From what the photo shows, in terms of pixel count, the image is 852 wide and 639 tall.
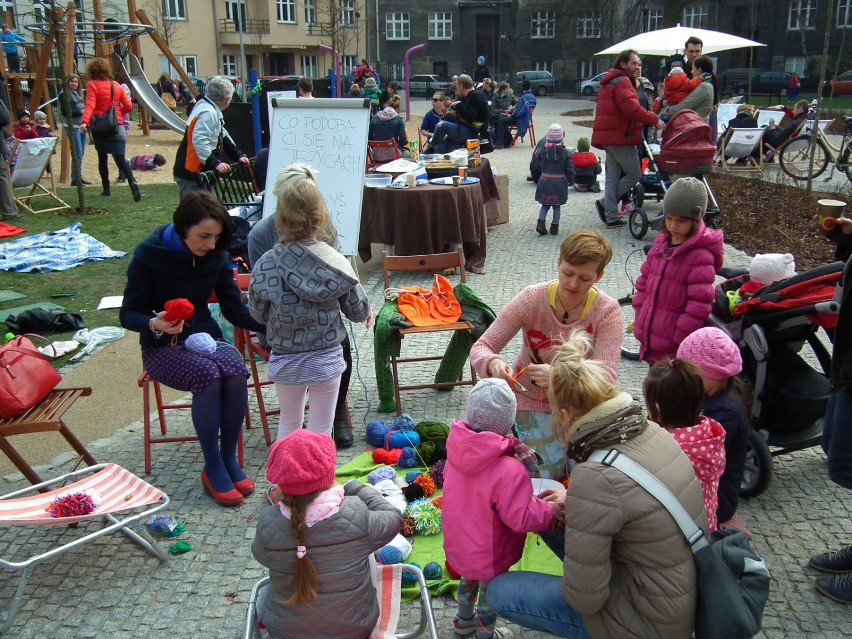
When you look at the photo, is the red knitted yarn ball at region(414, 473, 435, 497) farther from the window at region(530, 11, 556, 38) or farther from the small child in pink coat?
the window at region(530, 11, 556, 38)

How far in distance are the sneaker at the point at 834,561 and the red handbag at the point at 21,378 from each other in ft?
12.2

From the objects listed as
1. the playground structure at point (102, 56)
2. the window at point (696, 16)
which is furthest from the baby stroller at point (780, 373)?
the window at point (696, 16)

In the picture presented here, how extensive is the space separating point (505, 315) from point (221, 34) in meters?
46.1

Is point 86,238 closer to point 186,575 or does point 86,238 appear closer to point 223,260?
point 223,260

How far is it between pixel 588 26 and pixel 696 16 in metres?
6.50

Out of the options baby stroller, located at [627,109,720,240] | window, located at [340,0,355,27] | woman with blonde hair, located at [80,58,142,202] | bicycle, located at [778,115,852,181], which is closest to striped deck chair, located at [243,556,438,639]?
baby stroller, located at [627,109,720,240]

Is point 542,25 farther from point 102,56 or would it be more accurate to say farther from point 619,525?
point 619,525

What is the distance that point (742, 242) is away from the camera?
877cm

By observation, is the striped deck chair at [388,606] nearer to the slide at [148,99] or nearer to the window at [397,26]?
the slide at [148,99]

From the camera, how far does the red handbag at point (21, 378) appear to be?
A: 11.6ft

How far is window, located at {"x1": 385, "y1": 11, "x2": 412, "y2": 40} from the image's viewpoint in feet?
162

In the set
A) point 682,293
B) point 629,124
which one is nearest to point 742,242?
point 629,124

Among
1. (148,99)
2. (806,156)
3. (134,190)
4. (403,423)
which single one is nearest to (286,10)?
(148,99)

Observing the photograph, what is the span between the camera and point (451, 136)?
35.0ft
